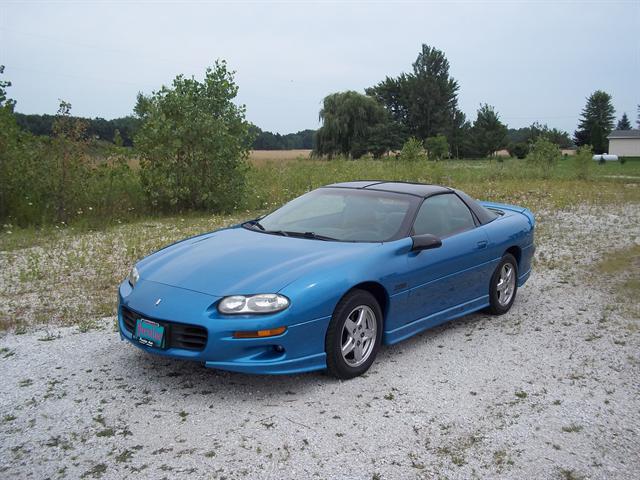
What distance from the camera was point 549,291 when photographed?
7301 mm

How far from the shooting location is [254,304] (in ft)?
13.4

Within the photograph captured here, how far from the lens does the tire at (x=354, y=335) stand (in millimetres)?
4324

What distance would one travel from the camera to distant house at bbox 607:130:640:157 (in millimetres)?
91438

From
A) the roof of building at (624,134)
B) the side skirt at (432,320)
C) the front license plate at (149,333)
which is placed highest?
the roof of building at (624,134)

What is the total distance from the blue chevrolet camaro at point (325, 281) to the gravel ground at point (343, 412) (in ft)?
0.96

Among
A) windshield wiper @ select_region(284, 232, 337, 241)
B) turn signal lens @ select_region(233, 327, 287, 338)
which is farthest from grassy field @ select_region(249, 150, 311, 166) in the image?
turn signal lens @ select_region(233, 327, 287, 338)

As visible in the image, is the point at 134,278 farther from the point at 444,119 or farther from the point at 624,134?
the point at 624,134

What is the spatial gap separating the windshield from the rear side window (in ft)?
0.42

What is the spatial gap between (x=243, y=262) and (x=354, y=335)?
0.92m

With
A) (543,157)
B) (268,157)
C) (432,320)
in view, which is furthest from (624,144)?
(432,320)

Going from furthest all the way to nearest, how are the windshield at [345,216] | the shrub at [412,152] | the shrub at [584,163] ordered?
the shrub at [412,152] < the shrub at [584,163] < the windshield at [345,216]

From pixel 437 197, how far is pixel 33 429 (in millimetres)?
3679

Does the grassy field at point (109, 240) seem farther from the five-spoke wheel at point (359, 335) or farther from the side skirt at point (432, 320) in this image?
the side skirt at point (432, 320)

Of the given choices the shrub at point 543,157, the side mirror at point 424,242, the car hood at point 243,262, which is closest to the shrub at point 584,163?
the shrub at point 543,157
